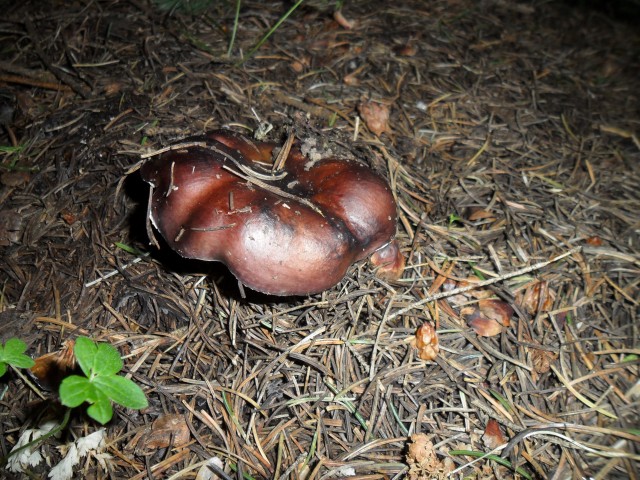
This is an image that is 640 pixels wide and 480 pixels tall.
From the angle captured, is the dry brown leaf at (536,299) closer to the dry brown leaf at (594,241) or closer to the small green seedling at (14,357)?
the dry brown leaf at (594,241)

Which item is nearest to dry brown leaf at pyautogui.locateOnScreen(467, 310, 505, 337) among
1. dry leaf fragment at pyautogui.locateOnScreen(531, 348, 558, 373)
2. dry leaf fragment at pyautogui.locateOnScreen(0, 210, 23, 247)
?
dry leaf fragment at pyautogui.locateOnScreen(531, 348, 558, 373)

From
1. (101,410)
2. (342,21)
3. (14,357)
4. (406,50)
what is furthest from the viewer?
(342,21)

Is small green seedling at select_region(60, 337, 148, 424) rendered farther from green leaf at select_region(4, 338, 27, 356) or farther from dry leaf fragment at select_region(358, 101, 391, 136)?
dry leaf fragment at select_region(358, 101, 391, 136)

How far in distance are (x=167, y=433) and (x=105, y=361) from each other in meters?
0.56

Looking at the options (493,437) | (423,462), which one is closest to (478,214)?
(493,437)

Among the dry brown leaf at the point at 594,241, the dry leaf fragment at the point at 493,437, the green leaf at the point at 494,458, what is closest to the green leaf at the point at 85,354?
the green leaf at the point at 494,458

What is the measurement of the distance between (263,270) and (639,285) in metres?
2.60

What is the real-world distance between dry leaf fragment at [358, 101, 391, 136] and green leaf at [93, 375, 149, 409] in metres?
2.27

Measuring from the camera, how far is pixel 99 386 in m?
1.50

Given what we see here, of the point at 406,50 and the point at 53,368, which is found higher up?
the point at 406,50

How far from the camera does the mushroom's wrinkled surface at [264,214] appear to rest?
63.1 inches

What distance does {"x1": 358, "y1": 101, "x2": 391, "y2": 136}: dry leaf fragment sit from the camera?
293cm

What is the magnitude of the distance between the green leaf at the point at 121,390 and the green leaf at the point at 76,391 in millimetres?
31

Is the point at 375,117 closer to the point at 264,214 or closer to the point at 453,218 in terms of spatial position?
the point at 453,218
